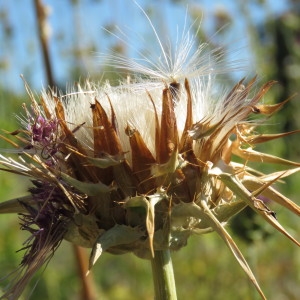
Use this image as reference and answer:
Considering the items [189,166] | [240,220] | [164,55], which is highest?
[164,55]

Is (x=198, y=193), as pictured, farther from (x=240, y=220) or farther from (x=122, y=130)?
(x=240, y=220)

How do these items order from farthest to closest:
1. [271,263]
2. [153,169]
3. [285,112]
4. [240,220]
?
[285,112] → [271,263] → [240,220] → [153,169]

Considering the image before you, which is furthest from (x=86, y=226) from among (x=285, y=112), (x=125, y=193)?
(x=285, y=112)

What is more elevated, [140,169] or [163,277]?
[140,169]

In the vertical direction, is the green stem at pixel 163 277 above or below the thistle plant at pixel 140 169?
below

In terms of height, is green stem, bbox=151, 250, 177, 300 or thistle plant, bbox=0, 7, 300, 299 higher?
thistle plant, bbox=0, 7, 300, 299
